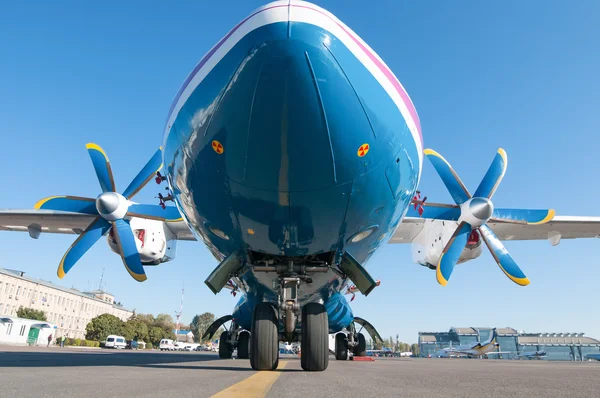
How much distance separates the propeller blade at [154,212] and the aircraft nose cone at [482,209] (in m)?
7.04

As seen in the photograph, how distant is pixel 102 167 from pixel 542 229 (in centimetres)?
1332

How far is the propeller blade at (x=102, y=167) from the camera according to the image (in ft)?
32.7

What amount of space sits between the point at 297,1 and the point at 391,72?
1514mm

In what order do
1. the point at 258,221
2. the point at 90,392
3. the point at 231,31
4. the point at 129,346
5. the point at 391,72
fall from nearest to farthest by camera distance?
the point at 90,392 → the point at 231,31 → the point at 391,72 → the point at 258,221 → the point at 129,346

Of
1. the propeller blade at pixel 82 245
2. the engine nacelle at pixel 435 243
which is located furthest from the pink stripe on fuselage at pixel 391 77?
the propeller blade at pixel 82 245

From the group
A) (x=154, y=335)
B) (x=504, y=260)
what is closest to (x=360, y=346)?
(x=504, y=260)

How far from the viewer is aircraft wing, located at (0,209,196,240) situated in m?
11.4

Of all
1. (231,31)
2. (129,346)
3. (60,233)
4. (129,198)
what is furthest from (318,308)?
(129,346)

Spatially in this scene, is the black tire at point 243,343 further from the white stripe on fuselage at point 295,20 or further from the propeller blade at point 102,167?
the white stripe on fuselage at point 295,20

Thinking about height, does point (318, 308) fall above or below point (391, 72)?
below

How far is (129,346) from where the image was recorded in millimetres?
51688

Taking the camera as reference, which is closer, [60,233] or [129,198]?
[129,198]

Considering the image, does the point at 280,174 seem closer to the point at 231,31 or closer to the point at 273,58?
the point at 273,58

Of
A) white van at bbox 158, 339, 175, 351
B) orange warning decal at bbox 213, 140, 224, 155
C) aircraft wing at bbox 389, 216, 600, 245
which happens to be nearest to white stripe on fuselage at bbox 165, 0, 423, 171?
orange warning decal at bbox 213, 140, 224, 155
